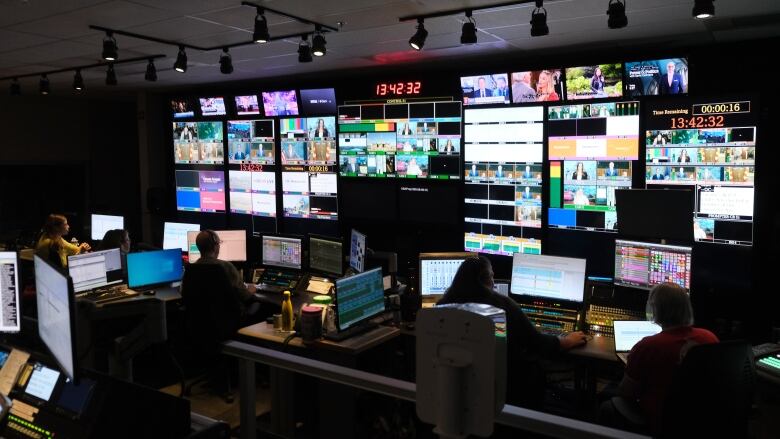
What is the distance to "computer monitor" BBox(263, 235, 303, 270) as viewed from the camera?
5.68 meters

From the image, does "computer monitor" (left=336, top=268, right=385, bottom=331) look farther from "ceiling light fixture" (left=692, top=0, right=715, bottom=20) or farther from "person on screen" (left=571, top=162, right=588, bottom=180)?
"ceiling light fixture" (left=692, top=0, right=715, bottom=20)

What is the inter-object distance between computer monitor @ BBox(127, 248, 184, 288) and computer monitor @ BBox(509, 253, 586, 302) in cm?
318

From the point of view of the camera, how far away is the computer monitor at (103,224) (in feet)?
23.5

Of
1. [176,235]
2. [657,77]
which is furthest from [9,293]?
[657,77]

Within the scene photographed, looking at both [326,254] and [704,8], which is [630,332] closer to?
[704,8]

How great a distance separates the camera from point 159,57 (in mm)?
5906

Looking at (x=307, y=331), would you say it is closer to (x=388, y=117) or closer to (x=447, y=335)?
(x=447, y=335)

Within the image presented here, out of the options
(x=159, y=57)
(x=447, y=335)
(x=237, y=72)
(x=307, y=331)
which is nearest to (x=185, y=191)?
(x=237, y=72)

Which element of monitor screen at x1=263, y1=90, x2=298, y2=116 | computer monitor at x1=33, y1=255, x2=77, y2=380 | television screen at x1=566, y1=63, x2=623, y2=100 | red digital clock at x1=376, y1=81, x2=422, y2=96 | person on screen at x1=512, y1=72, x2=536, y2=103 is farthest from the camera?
monitor screen at x1=263, y1=90, x2=298, y2=116

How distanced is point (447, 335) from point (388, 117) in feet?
17.1

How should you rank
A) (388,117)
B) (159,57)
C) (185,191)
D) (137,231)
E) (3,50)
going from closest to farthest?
(3,50), (159,57), (388,117), (185,191), (137,231)

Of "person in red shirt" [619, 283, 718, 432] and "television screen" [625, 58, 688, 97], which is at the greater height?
"television screen" [625, 58, 688, 97]

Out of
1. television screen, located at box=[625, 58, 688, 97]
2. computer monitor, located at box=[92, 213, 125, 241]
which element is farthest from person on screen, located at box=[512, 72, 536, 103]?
computer monitor, located at box=[92, 213, 125, 241]

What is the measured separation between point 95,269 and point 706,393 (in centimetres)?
485
